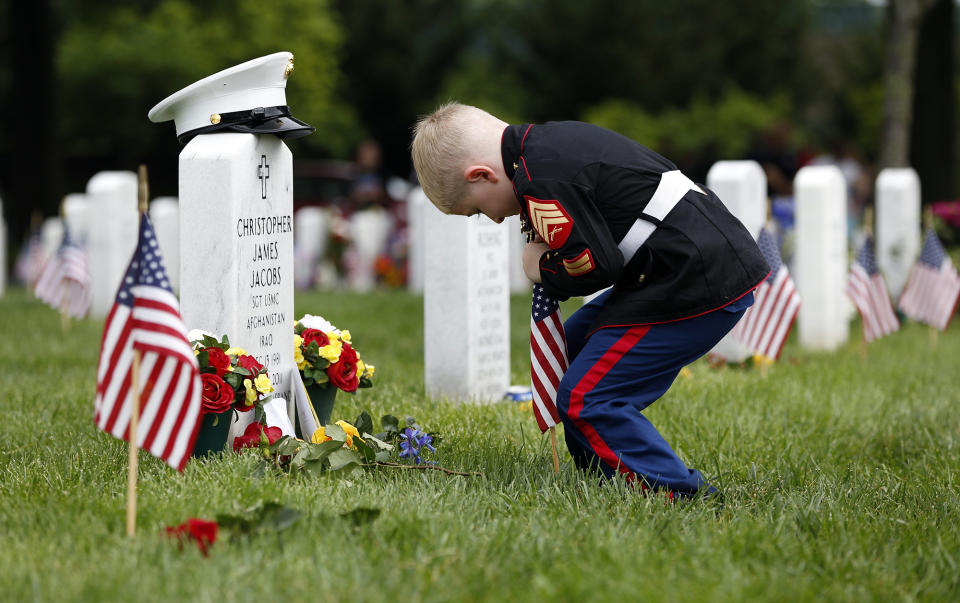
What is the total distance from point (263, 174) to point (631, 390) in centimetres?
166

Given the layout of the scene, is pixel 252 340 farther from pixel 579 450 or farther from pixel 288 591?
pixel 288 591

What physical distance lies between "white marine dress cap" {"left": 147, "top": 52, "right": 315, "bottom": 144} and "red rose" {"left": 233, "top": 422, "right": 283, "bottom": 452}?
111cm

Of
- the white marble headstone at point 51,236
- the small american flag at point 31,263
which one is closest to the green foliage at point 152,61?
the small american flag at point 31,263

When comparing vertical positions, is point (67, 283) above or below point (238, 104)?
below

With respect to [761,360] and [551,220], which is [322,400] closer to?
[551,220]

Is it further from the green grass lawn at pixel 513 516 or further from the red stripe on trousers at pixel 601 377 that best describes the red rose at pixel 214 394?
the red stripe on trousers at pixel 601 377

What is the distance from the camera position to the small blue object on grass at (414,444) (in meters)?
4.00

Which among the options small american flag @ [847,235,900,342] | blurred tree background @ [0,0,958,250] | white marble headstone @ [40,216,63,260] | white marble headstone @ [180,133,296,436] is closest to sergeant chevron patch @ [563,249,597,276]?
white marble headstone @ [180,133,296,436]

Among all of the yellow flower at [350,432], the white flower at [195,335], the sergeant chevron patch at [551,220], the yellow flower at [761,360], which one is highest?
the sergeant chevron patch at [551,220]

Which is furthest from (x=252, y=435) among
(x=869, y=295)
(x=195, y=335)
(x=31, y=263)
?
(x=31, y=263)

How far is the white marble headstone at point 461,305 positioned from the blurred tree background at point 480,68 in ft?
64.0

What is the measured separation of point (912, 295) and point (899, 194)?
1.92 metres

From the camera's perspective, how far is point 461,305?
19.1ft

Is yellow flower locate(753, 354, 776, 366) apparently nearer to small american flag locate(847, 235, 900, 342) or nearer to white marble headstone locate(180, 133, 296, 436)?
small american flag locate(847, 235, 900, 342)
